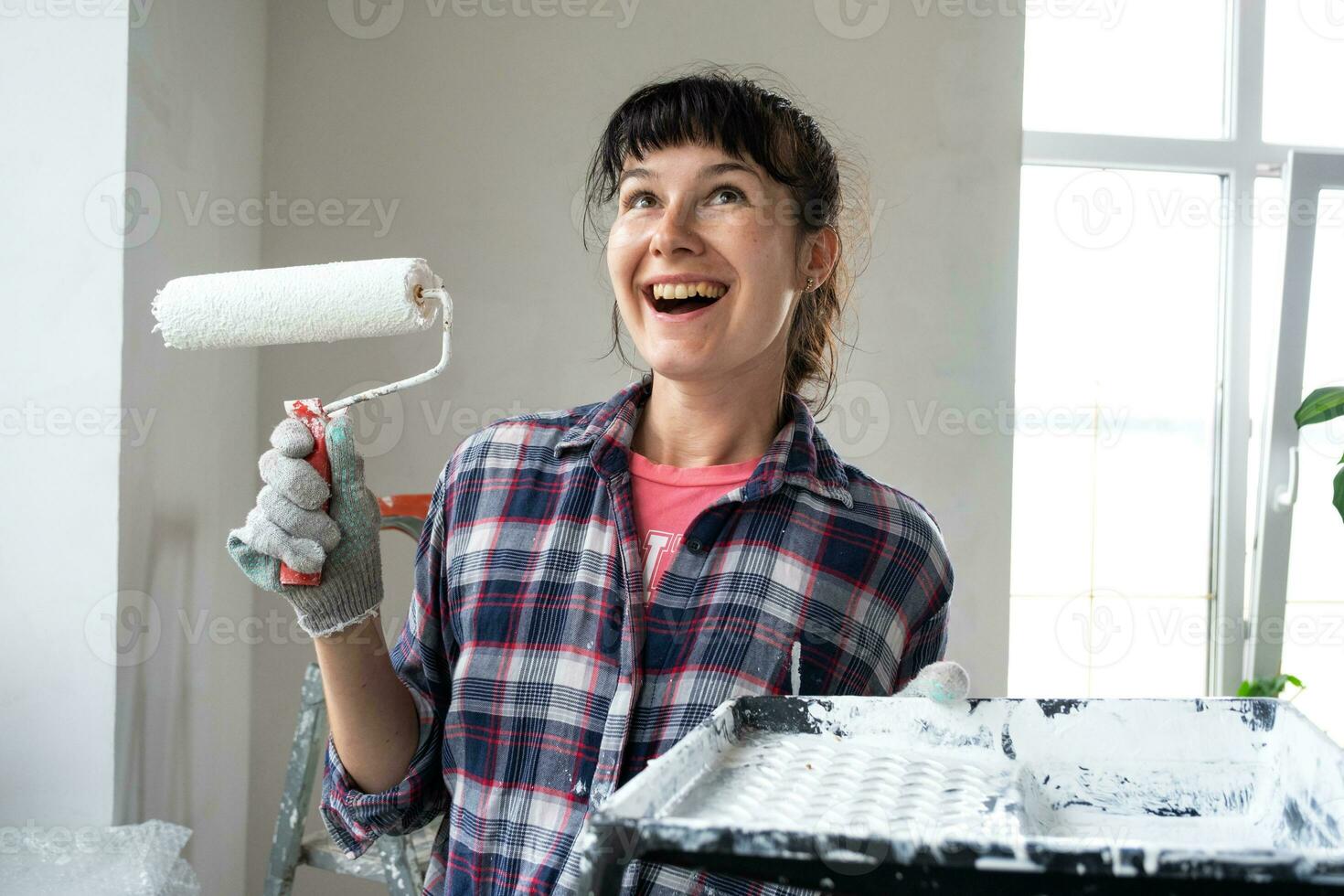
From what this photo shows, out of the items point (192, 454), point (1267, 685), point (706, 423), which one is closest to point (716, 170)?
point (706, 423)

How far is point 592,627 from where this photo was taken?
0.95 m

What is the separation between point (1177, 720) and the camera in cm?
66

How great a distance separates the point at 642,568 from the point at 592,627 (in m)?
0.07

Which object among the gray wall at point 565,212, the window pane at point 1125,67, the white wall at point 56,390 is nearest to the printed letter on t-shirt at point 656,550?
the white wall at point 56,390

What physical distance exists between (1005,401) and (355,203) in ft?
5.00

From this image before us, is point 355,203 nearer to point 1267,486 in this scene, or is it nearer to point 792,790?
point 792,790

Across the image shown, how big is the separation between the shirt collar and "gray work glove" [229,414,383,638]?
22cm

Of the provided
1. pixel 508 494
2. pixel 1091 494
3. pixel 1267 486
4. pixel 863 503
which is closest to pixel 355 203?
pixel 508 494

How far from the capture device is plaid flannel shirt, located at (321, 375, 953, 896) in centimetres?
91

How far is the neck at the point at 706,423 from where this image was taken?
3.39ft
